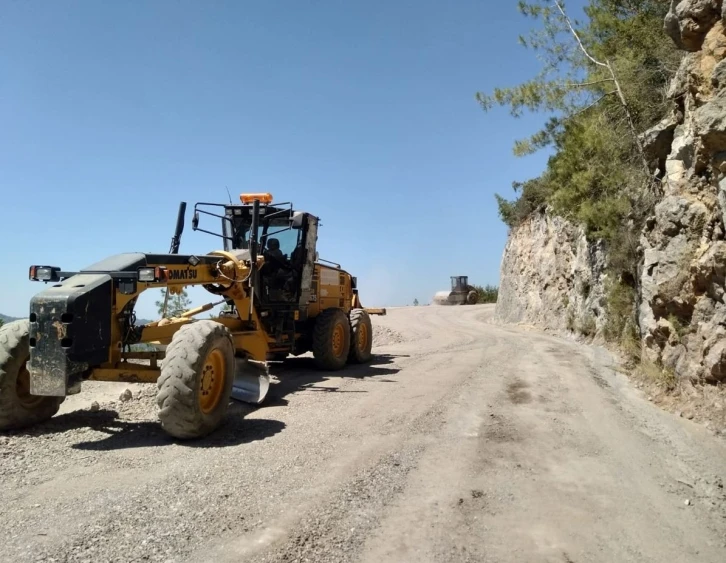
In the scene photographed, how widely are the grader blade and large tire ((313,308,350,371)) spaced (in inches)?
105

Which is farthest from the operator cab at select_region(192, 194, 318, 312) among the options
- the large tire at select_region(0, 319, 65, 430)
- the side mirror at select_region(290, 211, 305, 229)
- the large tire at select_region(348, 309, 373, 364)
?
the large tire at select_region(0, 319, 65, 430)

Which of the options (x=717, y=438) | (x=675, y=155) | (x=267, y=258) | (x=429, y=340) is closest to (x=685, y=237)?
(x=675, y=155)

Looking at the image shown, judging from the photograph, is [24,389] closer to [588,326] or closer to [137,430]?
[137,430]

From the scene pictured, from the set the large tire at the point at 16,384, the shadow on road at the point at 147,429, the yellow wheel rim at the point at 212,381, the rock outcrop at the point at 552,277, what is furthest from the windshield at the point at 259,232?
the rock outcrop at the point at 552,277

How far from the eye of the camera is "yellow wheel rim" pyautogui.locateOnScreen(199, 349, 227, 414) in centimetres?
607

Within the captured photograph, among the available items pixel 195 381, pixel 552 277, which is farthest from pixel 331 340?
pixel 552 277

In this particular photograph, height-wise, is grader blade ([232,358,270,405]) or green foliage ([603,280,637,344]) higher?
green foliage ([603,280,637,344])

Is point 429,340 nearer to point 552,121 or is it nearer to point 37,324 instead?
point 552,121

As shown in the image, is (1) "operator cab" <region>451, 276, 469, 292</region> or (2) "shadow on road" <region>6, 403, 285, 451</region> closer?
(2) "shadow on road" <region>6, 403, 285, 451</region>

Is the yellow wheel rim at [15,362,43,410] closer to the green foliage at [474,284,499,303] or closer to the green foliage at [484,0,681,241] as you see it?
the green foliage at [484,0,681,241]

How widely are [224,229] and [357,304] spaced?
4314mm

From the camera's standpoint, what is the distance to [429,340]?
17031 millimetres

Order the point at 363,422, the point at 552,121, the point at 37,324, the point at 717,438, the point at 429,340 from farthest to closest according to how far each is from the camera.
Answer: the point at 429,340 → the point at 552,121 → the point at 363,422 → the point at 717,438 → the point at 37,324

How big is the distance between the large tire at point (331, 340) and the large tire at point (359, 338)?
1.79 feet
